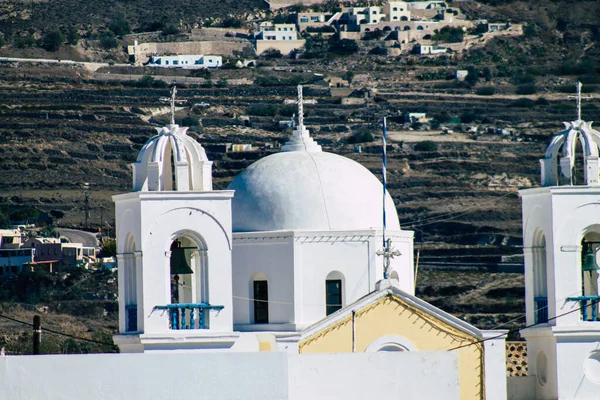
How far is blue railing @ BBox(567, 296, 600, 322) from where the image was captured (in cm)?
3341

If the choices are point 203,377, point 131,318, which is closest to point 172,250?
point 131,318

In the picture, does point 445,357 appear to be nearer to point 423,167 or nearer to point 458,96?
point 423,167

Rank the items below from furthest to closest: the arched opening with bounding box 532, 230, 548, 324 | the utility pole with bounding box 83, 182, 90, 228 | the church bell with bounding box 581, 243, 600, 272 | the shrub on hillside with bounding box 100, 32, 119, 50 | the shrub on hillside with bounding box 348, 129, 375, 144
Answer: the shrub on hillside with bounding box 100, 32, 119, 50 → the shrub on hillside with bounding box 348, 129, 375, 144 → the utility pole with bounding box 83, 182, 90, 228 → the arched opening with bounding box 532, 230, 548, 324 → the church bell with bounding box 581, 243, 600, 272

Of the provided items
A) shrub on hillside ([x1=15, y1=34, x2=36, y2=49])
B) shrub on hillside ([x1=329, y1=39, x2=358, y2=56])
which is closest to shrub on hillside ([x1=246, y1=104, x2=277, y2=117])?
shrub on hillside ([x1=15, y1=34, x2=36, y2=49])

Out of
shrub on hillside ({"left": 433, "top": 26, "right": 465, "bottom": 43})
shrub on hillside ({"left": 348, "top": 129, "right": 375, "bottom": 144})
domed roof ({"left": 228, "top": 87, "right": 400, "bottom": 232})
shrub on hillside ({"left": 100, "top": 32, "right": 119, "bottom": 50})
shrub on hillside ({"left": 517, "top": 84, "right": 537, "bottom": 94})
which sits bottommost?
domed roof ({"left": 228, "top": 87, "right": 400, "bottom": 232})

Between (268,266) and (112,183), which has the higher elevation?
(112,183)

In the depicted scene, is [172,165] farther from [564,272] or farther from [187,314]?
[564,272]

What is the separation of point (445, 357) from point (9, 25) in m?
144

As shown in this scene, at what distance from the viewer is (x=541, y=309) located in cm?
3412

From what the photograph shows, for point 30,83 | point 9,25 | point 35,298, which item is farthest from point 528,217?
point 9,25

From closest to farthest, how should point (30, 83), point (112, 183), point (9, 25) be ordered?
1. point (112, 183)
2. point (30, 83)
3. point (9, 25)

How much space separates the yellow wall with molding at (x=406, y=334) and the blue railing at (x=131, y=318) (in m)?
3.02

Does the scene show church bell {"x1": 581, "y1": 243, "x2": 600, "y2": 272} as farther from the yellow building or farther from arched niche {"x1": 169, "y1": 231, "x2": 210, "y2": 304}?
arched niche {"x1": 169, "y1": 231, "x2": 210, "y2": 304}

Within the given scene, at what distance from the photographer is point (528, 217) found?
3459 centimetres
